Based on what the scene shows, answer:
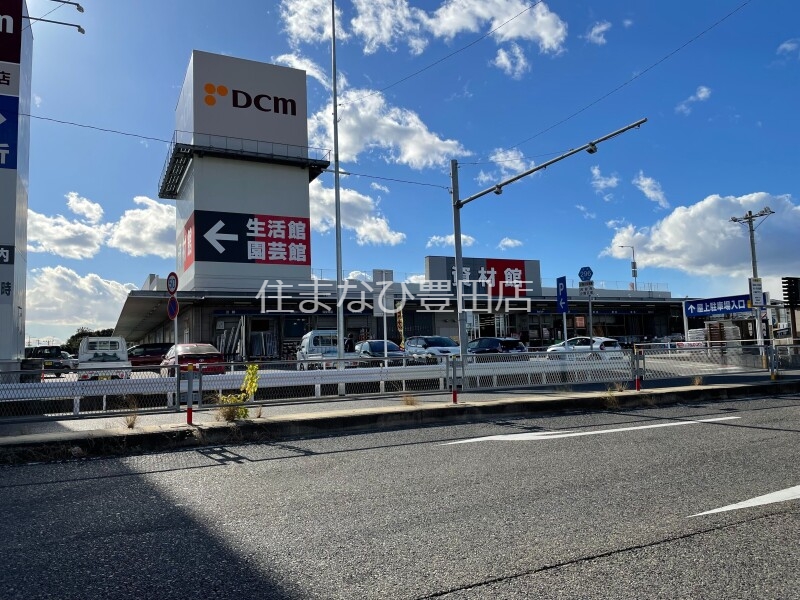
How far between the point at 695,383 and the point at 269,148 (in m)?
32.8

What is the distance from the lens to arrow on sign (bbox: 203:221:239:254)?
36969mm

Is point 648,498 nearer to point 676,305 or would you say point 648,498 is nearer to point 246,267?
point 246,267

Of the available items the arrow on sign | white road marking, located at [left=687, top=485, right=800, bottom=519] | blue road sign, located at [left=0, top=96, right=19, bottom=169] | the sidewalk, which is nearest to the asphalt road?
white road marking, located at [left=687, top=485, right=800, bottom=519]

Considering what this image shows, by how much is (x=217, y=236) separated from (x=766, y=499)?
36.2 meters

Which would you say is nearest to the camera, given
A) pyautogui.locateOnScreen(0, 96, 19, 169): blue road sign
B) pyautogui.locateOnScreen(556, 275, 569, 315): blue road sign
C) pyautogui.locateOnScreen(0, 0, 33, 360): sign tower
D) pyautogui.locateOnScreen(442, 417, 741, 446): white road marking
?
pyautogui.locateOnScreen(442, 417, 741, 446): white road marking

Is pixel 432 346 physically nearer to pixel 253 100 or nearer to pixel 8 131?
pixel 8 131

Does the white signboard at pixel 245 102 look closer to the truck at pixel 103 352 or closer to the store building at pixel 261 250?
the store building at pixel 261 250

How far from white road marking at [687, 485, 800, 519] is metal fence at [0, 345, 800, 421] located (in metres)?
6.89

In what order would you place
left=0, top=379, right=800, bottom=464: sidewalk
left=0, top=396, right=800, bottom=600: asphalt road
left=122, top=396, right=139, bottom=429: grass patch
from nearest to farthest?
left=0, top=396, right=800, bottom=600: asphalt road < left=0, top=379, right=800, bottom=464: sidewalk < left=122, top=396, right=139, bottom=429: grass patch

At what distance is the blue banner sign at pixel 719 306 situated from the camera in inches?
1150

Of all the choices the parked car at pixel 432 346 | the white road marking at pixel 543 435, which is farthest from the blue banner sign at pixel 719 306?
the white road marking at pixel 543 435

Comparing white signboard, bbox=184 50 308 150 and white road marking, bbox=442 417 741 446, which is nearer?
white road marking, bbox=442 417 741 446

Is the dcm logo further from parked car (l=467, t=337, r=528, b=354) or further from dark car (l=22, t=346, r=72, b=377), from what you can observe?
parked car (l=467, t=337, r=528, b=354)

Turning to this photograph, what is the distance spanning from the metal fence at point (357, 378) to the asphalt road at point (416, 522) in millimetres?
2372
